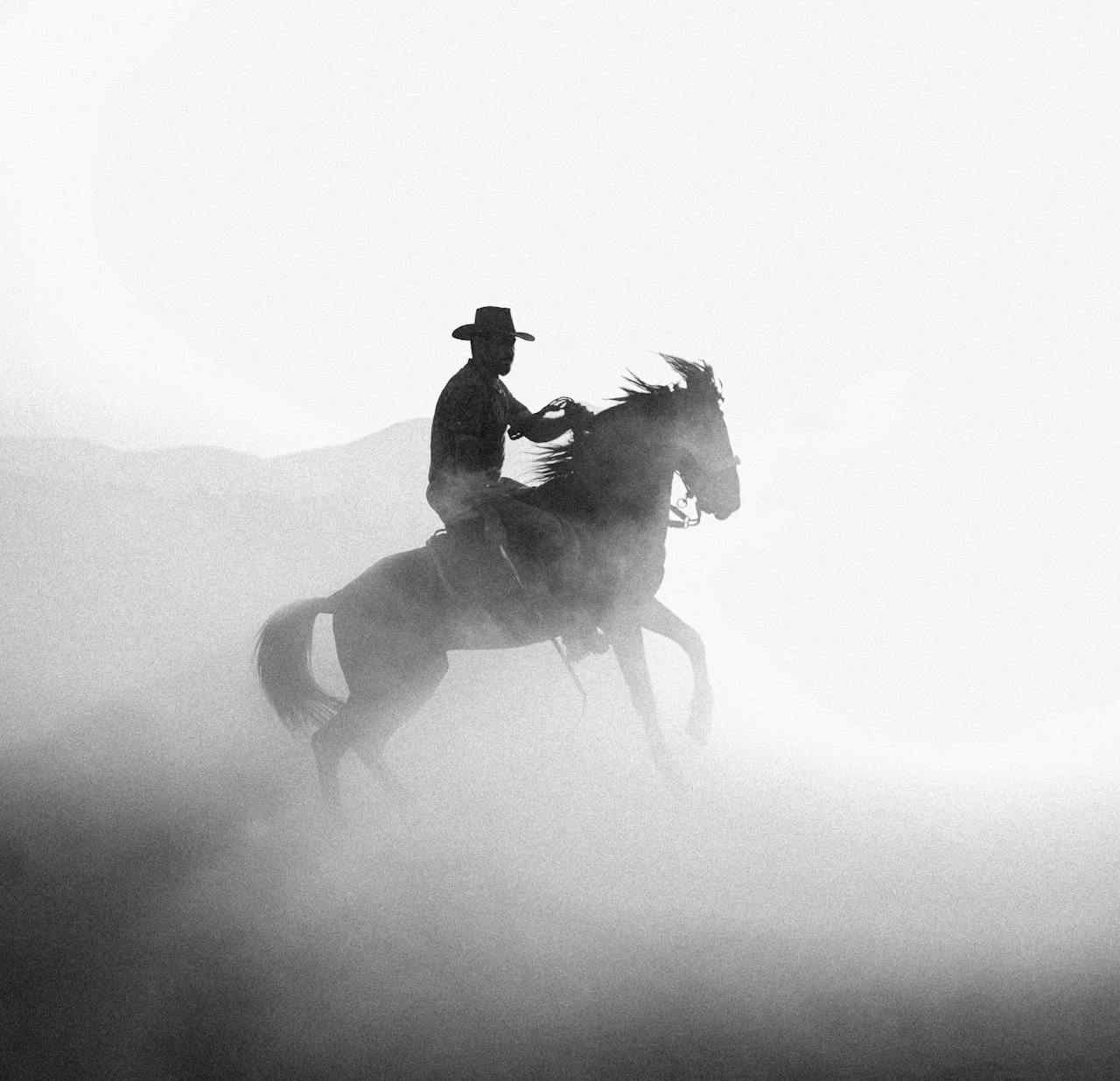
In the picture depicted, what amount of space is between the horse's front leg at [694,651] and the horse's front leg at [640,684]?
0.13m

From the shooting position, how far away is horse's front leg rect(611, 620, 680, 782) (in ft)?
21.3

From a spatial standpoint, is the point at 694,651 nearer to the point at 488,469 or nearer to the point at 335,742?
the point at 488,469

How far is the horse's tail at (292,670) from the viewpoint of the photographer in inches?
277

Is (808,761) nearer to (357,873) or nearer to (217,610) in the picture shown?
(357,873)

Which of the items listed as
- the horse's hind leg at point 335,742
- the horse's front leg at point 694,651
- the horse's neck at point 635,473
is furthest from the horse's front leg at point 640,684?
the horse's hind leg at point 335,742

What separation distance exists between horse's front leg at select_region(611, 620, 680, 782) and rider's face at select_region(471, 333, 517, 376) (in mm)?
1745

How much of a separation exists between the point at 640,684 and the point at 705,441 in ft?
5.12

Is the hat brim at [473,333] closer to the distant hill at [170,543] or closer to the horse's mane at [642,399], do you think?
the horse's mane at [642,399]

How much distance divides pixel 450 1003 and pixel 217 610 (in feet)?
20.1

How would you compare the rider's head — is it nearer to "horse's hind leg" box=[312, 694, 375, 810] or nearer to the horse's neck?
A: the horse's neck

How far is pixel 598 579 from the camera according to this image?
653cm

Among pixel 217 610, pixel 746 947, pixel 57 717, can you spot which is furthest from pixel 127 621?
pixel 746 947

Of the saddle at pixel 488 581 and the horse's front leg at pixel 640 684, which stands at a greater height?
the saddle at pixel 488 581

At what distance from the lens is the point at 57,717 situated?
28.1 ft
